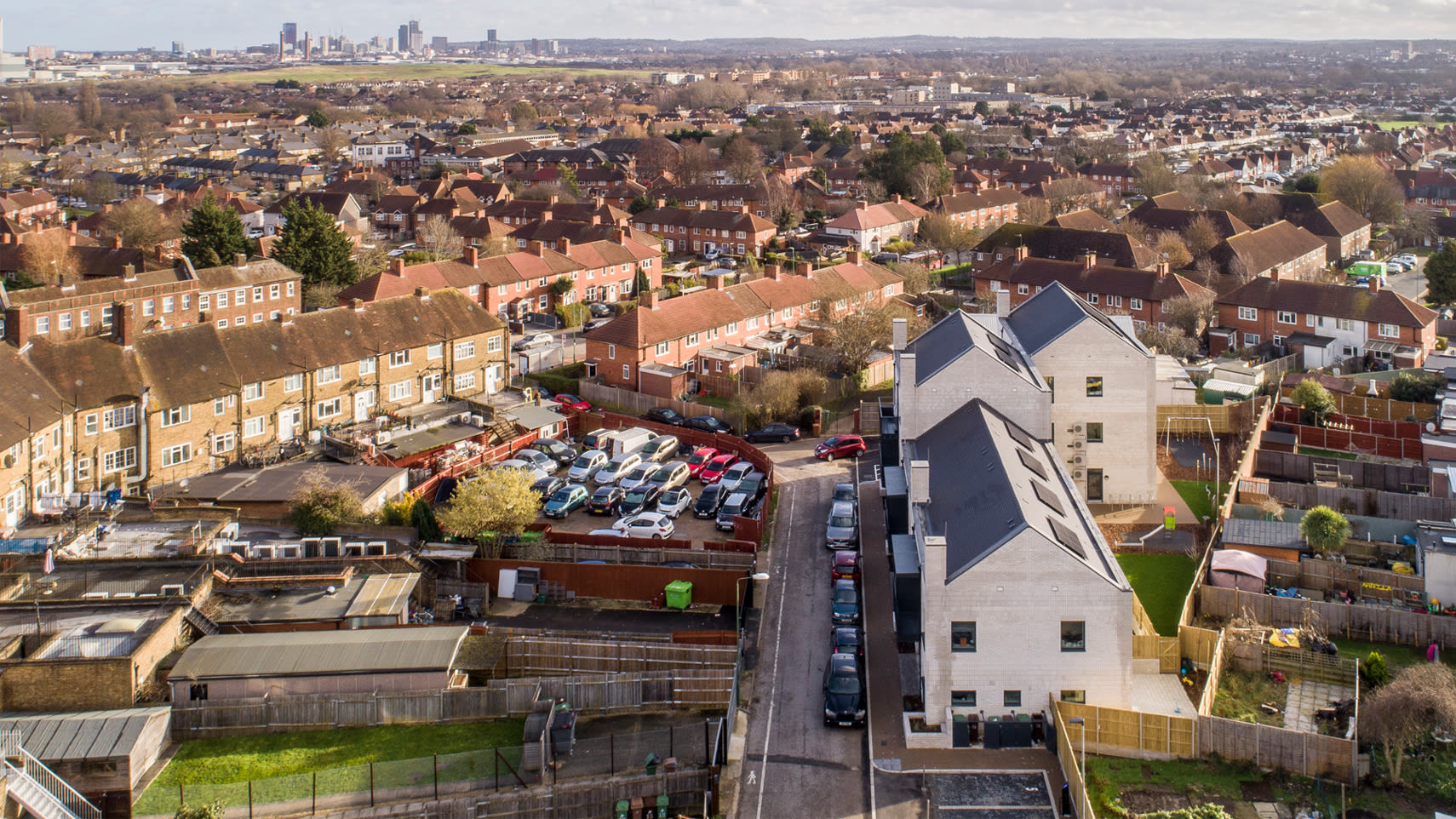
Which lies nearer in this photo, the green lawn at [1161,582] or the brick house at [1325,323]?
the green lawn at [1161,582]

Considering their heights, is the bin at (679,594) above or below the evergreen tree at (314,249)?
below

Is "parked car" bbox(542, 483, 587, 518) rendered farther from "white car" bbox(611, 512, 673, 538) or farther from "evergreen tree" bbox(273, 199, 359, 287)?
"evergreen tree" bbox(273, 199, 359, 287)

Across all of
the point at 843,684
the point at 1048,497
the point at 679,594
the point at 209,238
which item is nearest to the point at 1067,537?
the point at 1048,497

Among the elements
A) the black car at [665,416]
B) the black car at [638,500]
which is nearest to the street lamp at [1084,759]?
the black car at [638,500]

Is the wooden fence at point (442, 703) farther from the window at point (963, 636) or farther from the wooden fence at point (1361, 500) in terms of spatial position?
the wooden fence at point (1361, 500)

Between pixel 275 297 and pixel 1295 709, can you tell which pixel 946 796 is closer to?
pixel 1295 709

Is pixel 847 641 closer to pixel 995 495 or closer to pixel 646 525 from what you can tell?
pixel 995 495
